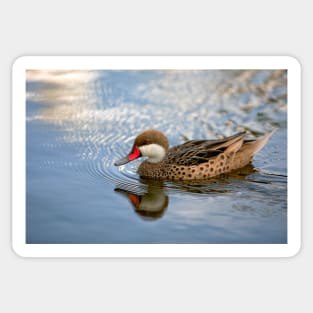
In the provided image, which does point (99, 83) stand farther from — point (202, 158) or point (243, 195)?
point (243, 195)

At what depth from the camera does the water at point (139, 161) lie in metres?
5.96

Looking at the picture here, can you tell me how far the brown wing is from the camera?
6410 millimetres

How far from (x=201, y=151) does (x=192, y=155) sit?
0.07 metres

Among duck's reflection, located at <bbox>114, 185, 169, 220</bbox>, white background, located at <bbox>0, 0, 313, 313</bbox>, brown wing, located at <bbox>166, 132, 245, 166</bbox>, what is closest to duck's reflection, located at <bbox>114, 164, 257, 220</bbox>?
duck's reflection, located at <bbox>114, 185, 169, 220</bbox>

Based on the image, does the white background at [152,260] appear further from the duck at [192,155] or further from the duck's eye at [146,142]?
the duck's eye at [146,142]

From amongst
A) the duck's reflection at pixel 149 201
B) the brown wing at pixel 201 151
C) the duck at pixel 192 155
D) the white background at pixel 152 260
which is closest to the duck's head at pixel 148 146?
the duck at pixel 192 155

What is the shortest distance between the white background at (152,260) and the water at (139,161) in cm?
18

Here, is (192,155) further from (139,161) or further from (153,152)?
(139,161)

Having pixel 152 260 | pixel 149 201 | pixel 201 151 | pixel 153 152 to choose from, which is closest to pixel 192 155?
pixel 201 151

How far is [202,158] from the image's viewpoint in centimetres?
640

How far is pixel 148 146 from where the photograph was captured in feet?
21.3

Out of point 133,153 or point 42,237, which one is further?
point 133,153
